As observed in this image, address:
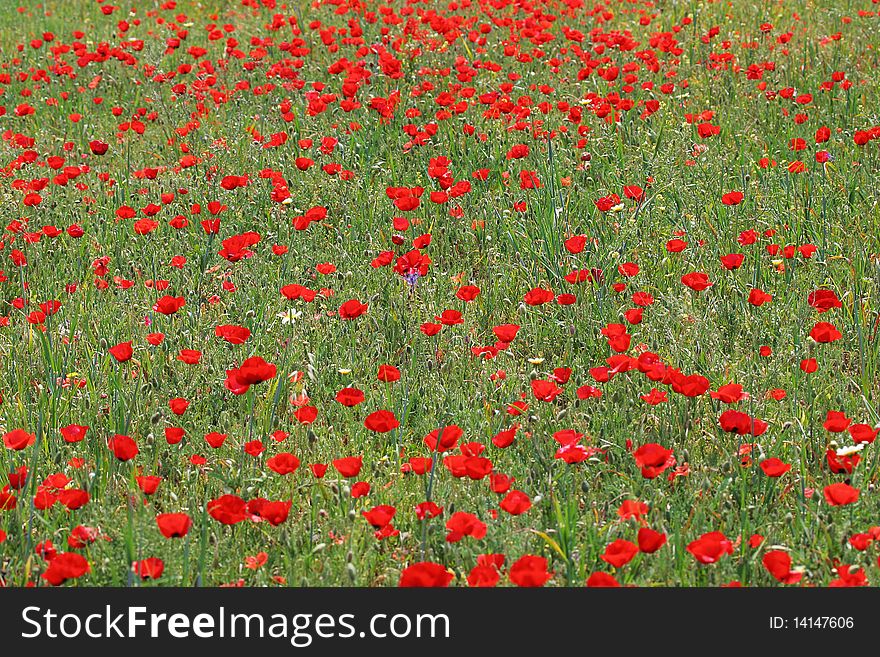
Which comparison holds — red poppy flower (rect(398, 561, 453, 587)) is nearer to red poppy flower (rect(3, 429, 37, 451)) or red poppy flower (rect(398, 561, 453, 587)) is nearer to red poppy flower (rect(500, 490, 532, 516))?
red poppy flower (rect(500, 490, 532, 516))

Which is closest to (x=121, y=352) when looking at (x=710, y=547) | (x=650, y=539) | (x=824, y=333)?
(x=650, y=539)

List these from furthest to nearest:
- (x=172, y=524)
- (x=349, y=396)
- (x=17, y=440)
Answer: (x=349, y=396), (x=17, y=440), (x=172, y=524)

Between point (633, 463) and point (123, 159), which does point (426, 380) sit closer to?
point (633, 463)

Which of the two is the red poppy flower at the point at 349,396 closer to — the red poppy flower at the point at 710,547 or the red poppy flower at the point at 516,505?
the red poppy flower at the point at 516,505

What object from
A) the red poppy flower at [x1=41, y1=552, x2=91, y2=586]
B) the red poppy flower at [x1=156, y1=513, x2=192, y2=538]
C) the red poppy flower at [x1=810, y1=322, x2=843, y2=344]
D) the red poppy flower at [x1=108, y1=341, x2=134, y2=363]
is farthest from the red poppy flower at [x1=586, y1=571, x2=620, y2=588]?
the red poppy flower at [x1=108, y1=341, x2=134, y2=363]

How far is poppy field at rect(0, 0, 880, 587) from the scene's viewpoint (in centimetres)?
241

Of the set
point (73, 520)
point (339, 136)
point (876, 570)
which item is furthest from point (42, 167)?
point (876, 570)

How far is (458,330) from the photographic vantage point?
3559 millimetres

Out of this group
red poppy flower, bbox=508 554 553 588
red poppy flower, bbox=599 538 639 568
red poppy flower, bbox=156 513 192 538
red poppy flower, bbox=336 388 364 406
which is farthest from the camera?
red poppy flower, bbox=336 388 364 406

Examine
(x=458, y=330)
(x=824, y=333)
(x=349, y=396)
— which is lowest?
(x=349, y=396)

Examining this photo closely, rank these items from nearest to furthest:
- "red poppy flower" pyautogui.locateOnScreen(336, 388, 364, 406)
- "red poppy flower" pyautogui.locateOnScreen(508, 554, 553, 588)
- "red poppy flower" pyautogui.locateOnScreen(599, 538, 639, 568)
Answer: "red poppy flower" pyautogui.locateOnScreen(508, 554, 553, 588)
"red poppy flower" pyautogui.locateOnScreen(599, 538, 639, 568)
"red poppy flower" pyautogui.locateOnScreen(336, 388, 364, 406)

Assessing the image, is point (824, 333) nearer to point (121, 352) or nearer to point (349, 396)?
point (349, 396)

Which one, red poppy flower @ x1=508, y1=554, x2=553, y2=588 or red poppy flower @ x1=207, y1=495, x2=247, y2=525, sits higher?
red poppy flower @ x1=207, y1=495, x2=247, y2=525

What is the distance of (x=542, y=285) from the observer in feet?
12.6
